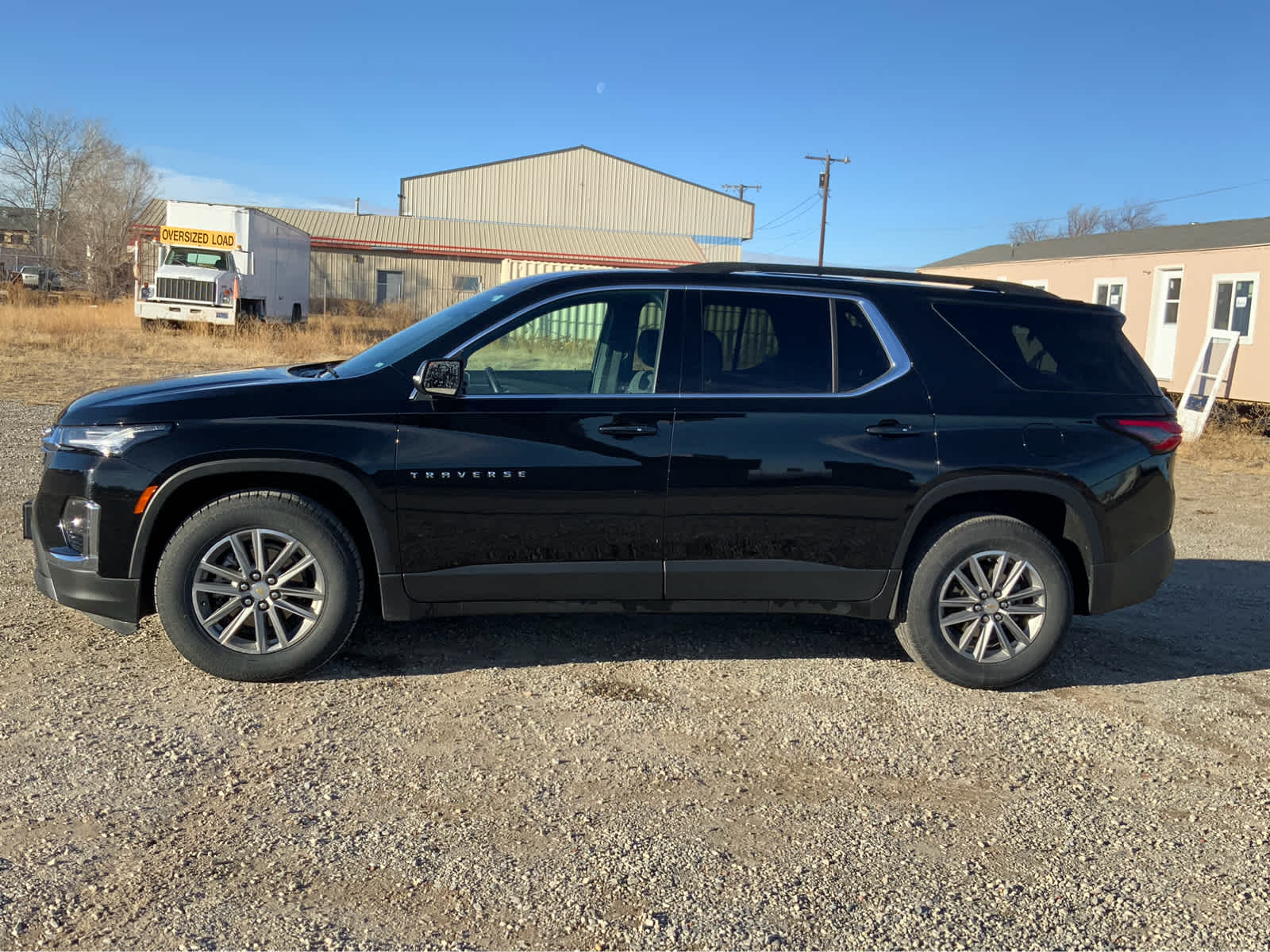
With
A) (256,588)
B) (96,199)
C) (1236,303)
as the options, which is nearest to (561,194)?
(96,199)

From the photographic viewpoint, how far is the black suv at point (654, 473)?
4.27 metres

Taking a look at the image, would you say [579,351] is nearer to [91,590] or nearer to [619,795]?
[619,795]

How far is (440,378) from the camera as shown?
428cm

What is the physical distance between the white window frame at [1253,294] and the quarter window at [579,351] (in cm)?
1436

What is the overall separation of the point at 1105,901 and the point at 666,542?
2.13 metres

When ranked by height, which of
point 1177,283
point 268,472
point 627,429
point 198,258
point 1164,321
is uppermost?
point 198,258

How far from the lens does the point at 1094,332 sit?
4.96 meters

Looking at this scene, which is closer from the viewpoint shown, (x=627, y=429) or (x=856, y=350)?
(x=627, y=429)

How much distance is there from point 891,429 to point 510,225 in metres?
55.0

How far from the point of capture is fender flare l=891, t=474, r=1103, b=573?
15.2ft

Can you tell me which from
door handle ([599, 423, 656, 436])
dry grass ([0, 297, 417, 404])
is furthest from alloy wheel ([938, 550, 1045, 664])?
dry grass ([0, 297, 417, 404])

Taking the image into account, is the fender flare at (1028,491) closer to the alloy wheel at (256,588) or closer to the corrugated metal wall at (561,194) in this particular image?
the alloy wheel at (256,588)

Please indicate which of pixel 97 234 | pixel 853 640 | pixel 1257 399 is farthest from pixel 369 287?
pixel 853 640

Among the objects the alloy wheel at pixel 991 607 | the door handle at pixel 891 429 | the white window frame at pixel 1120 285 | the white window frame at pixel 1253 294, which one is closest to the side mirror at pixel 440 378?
the door handle at pixel 891 429
